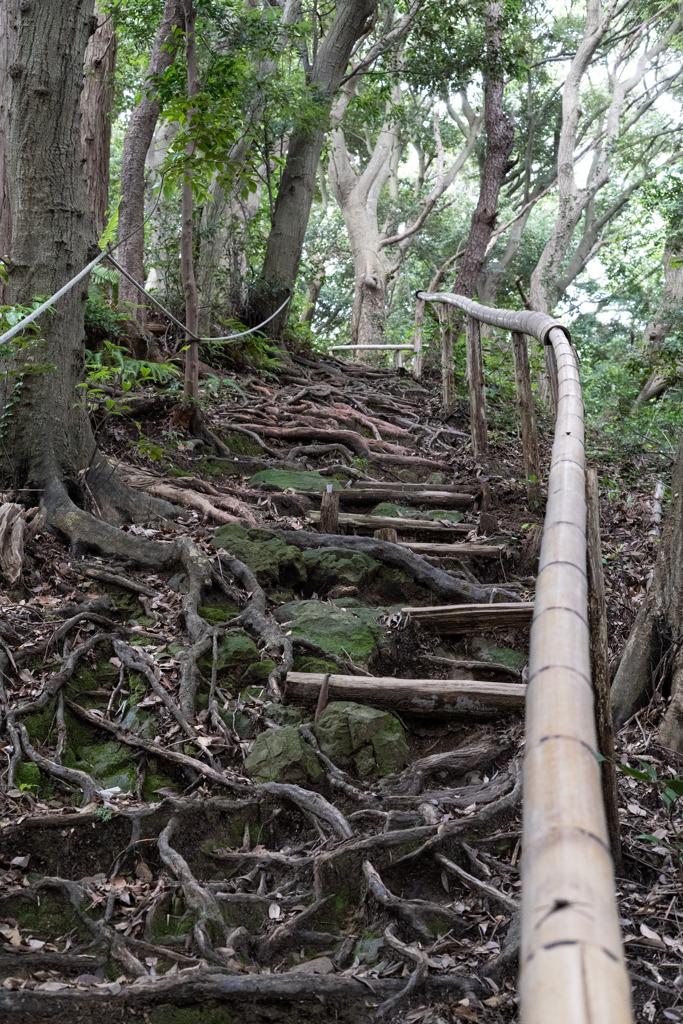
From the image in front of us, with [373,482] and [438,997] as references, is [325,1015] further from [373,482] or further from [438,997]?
[373,482]

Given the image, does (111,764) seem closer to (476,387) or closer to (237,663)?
(237,663)

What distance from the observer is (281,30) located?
8.66m

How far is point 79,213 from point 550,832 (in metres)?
4.55

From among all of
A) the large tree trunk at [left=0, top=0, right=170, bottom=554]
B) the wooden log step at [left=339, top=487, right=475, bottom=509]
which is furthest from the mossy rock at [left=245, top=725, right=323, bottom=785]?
the wooden log step at [left=339, top=487, right=475, bottom=509]

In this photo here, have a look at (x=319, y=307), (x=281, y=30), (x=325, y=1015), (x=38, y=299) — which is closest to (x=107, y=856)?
(x=325, y=1015)

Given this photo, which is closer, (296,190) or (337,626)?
(337,626)

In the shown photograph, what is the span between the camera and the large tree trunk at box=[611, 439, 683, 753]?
2.94m

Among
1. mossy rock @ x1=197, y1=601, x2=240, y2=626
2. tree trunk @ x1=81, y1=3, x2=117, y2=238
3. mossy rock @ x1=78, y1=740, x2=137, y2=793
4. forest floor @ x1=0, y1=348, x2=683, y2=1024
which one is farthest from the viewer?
tree trunk @ x1=81, y1=3, x2=117, y2=238

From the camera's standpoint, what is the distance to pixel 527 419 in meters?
5.41

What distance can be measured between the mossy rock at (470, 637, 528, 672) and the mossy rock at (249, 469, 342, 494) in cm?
A: 207

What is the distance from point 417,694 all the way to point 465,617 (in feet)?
2.29

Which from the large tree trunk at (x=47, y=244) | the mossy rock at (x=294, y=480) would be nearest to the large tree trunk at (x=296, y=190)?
the mossy rock at (x=294, y=480)

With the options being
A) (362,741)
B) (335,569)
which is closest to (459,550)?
(335,569)

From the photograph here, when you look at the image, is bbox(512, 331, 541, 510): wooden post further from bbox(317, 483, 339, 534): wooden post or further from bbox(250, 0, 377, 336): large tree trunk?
bbox(250, 0, 377, 336): large tree trunk
